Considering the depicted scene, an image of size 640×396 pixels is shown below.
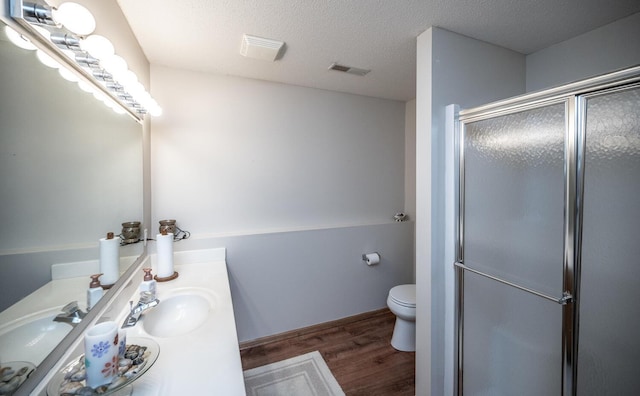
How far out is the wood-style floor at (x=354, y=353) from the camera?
5.83 ft

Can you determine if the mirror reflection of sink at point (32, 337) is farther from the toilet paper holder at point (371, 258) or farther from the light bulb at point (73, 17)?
the toilet paper holder at point (371, 258)

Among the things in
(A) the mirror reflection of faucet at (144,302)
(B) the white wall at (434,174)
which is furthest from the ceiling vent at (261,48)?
(A) the mirror reflection of faucet at (144,302)

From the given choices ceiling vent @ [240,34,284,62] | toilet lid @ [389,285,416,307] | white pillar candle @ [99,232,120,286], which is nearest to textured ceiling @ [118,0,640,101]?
ceiling vent @ [240,34,284,62]

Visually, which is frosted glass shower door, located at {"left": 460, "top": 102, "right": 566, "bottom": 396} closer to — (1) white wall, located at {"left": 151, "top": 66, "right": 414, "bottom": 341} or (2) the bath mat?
(2) the bath mat

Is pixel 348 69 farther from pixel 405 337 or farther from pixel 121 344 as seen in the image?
pixel 405 337

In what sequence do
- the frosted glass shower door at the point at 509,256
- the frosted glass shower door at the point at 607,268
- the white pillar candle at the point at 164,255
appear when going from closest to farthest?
the frosted glass shower door at the point at 607,268 < the frosted glass shower door at the point at 509,256 < the white pillar candle at the point at 164,255

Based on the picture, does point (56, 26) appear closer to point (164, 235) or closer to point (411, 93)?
point (164, 235)

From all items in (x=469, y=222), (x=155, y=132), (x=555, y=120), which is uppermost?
(x=155, y=132)

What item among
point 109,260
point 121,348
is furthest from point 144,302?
point 121,348

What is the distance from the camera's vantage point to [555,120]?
108cm

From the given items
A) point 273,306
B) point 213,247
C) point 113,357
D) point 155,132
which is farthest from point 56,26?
point 273,306

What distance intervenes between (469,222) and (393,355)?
1.36m

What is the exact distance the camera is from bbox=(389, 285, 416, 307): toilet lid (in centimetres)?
203

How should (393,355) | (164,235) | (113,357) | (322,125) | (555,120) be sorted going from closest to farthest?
(113,357) → (555,120) → (164,235) → (393,355) → (322,125)
